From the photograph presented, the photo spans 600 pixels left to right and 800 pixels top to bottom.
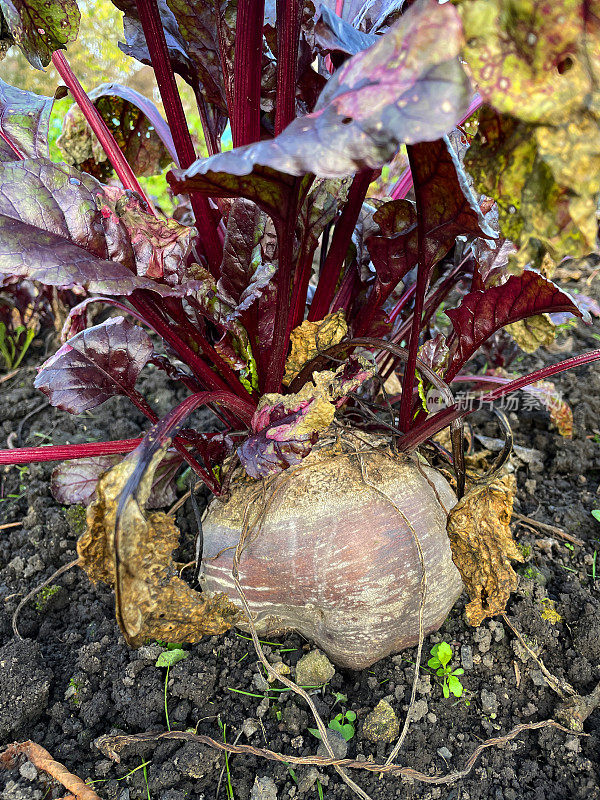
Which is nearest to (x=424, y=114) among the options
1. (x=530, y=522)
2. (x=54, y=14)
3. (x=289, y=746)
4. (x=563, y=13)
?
(x=563, y=13)

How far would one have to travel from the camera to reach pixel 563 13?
58 cm

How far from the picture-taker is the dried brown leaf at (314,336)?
121 centimetres

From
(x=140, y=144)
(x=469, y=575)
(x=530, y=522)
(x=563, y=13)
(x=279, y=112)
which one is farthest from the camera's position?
(x=140, y=144)

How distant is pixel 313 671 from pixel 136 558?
64cm

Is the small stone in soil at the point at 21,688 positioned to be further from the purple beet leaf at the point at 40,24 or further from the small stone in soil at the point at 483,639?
the purple beet leaf at the point at 40,24

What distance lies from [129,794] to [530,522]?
1.22m

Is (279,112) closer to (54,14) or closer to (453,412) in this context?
(54,14)

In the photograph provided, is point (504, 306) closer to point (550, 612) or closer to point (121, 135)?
point (550, 612)

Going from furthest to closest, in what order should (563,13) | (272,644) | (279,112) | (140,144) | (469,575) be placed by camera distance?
(140,144), (272,644), (469,575), (279,112), (563,13)

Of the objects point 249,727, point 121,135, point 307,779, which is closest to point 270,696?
point 249,727

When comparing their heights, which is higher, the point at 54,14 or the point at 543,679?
the point at 54,14

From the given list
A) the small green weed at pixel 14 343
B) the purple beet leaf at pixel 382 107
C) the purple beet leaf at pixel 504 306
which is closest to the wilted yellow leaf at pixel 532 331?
the purple beet leaf at pixel 504 306

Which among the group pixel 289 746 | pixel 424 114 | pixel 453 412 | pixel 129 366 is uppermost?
pixel 424 114

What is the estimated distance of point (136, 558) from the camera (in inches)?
33.0
